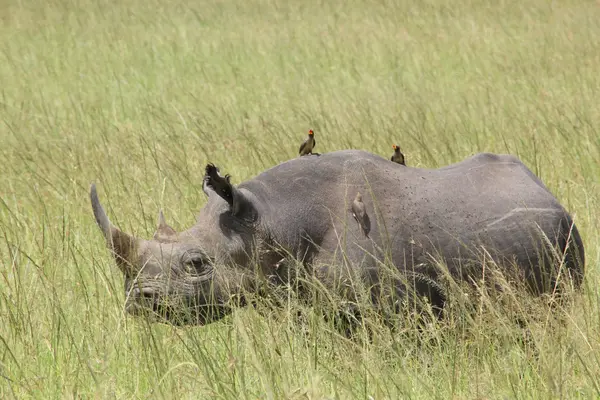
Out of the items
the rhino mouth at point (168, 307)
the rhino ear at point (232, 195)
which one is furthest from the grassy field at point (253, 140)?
the rhino ear at point (232, 195)

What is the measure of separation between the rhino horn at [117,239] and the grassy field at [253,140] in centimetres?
20

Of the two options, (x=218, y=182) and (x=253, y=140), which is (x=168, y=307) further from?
(x=253, y=140)

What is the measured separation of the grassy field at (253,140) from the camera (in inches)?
141

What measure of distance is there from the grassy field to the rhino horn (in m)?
0.20

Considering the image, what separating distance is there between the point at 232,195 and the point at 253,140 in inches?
149

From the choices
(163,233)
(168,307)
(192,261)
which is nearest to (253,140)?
(163,233)

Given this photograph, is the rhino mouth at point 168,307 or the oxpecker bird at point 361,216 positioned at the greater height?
the oxpecker bird at point 361,216

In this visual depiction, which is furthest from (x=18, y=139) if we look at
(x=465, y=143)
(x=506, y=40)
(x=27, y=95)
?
(x=506, y=40)

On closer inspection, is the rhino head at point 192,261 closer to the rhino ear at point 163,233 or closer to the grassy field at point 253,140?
the rhino ear at point 163,233

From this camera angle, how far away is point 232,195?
4.27 metres

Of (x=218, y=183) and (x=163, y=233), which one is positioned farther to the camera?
(x=163, y=233)

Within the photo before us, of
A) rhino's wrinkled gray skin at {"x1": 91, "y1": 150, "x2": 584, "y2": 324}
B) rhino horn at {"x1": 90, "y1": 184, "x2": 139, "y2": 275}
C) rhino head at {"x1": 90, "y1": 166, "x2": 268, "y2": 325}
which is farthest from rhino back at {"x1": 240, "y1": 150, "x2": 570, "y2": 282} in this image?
rhino horn at {"x1": 90, "y1": 184, "x2": 139, "y2": 275}

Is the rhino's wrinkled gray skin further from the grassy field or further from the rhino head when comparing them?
the grassy field

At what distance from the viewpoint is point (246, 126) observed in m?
8.82
